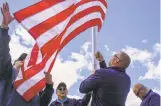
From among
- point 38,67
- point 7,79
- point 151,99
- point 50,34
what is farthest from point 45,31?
point 151,99

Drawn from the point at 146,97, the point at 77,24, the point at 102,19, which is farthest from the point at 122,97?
the point at 146,97

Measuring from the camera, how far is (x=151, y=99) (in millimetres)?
8633

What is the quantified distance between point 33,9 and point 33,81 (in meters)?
1.18

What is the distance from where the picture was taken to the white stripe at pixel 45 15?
612 cm

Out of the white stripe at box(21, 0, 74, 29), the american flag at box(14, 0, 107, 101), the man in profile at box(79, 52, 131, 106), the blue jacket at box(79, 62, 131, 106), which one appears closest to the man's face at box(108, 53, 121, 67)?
the man in profile at box(79, 52, 131, 106)

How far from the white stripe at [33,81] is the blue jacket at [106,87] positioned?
97 cm

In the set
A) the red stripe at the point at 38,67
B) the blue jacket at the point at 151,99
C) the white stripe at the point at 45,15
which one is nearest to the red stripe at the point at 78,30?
the red stripe at the point at 38,67

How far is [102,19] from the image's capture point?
295 inches

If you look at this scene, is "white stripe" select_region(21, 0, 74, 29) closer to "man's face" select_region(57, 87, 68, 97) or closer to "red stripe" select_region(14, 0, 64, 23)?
"red stripe" select_region(14, 0, 64, 23)

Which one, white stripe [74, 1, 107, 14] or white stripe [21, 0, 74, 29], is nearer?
white stripe [21, 0, 74, 29]

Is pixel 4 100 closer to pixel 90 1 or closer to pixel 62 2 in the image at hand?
pixel 62 2

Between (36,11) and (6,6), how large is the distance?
872 mm

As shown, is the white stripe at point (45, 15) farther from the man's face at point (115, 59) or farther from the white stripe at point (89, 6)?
the man's face at point (115, 59)

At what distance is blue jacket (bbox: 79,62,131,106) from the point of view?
508 cm
